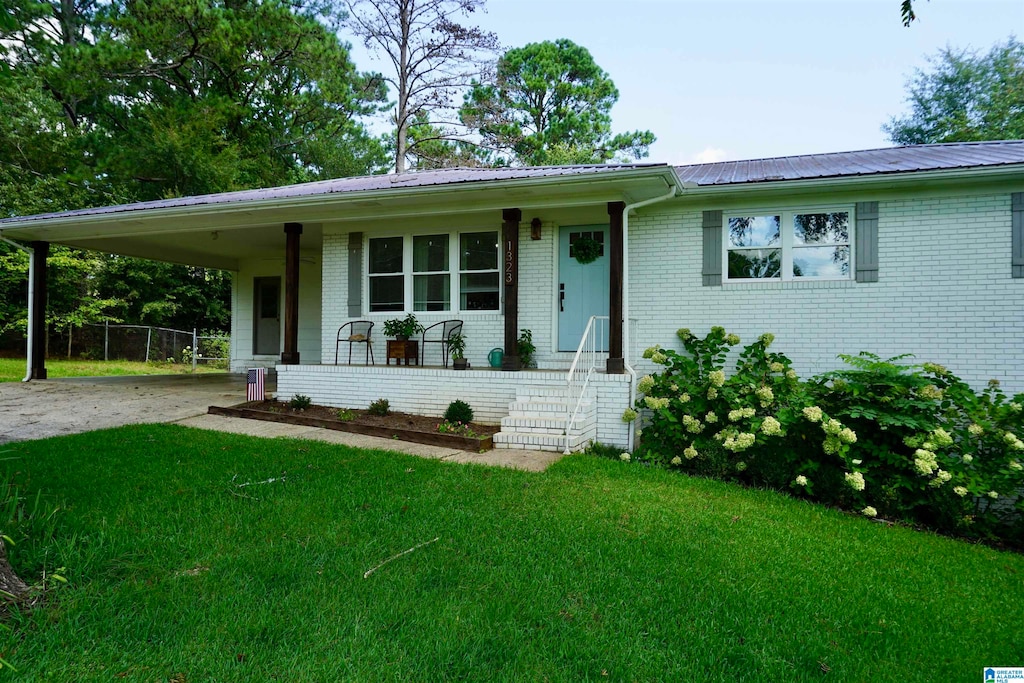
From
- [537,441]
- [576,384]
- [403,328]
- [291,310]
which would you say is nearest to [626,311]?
[576,384]

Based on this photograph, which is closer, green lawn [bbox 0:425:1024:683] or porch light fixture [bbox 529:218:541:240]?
green lawn [bbox 0:425:1024:683]

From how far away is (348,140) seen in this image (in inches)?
922

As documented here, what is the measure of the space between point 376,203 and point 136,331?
1409 cm

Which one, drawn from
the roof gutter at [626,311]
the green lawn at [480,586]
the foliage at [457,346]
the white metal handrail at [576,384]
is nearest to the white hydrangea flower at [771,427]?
the green lawn at [480,586]

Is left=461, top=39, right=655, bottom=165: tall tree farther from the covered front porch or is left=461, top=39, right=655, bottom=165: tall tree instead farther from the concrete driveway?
the covered front porch

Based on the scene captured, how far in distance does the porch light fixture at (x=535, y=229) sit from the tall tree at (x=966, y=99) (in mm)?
20623

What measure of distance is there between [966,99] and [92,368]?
3150cm

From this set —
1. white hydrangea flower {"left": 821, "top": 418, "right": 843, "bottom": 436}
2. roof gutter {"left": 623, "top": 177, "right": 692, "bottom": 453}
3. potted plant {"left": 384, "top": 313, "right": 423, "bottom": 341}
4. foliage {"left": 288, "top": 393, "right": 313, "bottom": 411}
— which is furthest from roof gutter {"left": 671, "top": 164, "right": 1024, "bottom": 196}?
foliage {"left": 288, "top": 393, "right": 313, "bottom": 411}

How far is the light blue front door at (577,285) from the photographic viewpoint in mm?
8586

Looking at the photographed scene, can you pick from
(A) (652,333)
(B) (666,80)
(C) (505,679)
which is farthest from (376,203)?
(B) (666,80)

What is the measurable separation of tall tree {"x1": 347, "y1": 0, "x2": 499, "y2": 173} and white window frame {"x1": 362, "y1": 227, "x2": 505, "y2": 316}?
1156cm

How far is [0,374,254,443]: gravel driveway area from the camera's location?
7027 mm

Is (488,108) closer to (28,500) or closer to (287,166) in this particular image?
(287,166)

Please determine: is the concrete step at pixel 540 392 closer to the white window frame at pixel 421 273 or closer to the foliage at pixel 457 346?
the foliage at pixel 457 346
